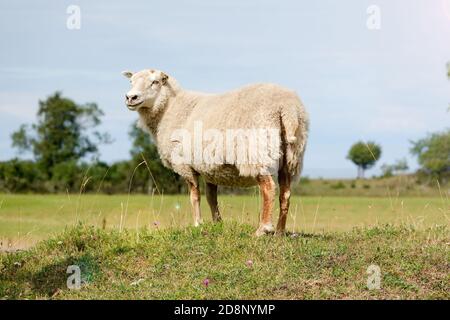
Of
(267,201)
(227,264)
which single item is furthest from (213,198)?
(227,264)

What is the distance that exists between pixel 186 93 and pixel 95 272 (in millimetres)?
4167

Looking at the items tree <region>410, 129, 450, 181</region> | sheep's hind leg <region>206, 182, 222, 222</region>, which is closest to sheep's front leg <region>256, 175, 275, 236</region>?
sheep's hind leg <region>206, 182, 222, 222</region>

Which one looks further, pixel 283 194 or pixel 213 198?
pixel 213 198

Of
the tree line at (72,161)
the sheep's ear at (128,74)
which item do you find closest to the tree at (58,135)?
the tree line at (72,161)

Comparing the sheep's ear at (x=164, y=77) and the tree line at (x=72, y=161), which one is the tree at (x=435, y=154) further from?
the sheep's ear at (x=164, y=77)

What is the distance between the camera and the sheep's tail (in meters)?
10.9

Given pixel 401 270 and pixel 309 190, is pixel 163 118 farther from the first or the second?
pixel 309 190

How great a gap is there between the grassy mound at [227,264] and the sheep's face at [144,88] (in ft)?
7.84

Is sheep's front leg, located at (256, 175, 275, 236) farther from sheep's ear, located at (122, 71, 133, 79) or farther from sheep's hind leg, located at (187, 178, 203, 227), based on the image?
sheep's ear, located at (122, 71, 133, 79)

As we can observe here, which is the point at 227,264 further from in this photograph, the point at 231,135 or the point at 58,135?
the point at 58,135

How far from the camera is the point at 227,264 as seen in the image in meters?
9.92

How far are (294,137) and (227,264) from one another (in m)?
2.33
